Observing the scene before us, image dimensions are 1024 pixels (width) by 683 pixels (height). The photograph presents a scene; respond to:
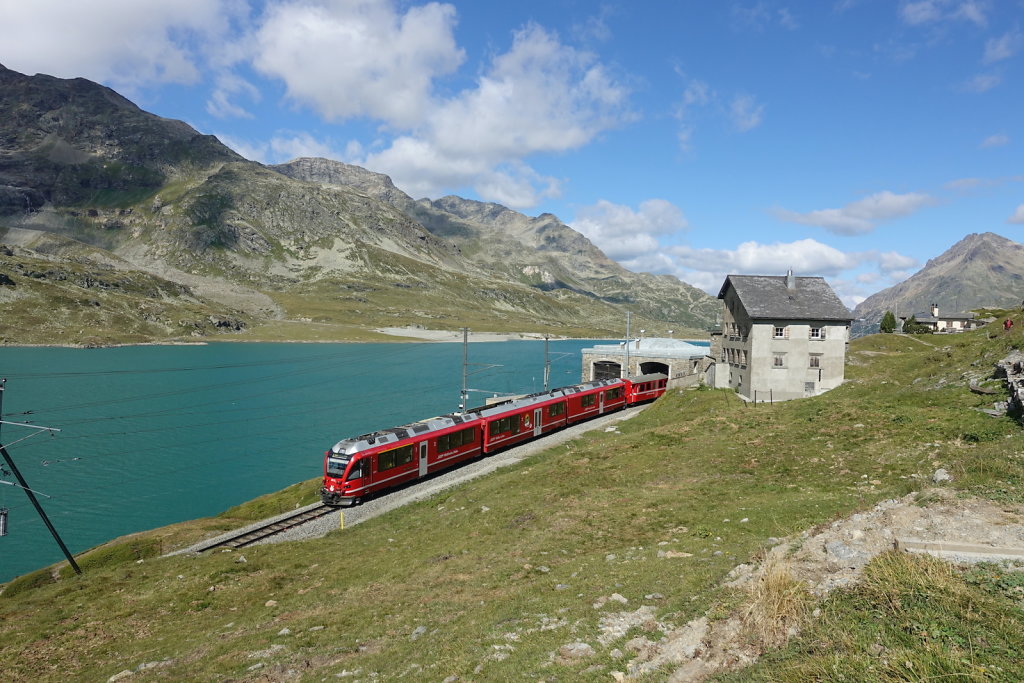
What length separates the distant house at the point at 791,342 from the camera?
5425 centimetres

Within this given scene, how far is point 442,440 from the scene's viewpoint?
140 feet

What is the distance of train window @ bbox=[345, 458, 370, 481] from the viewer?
3597 cm

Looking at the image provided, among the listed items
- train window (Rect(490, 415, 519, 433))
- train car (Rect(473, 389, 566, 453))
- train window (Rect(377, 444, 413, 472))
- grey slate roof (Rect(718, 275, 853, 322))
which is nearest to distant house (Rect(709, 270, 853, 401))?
grey slate roof (Rect(718, 275, 853, 322))

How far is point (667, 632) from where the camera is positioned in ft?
36.8

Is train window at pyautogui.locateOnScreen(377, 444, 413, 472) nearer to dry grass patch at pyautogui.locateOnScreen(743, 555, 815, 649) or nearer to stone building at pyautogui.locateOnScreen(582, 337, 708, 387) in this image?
dry grass patch at pyautogui.locateOnScreen(743, 555, 815, 649)

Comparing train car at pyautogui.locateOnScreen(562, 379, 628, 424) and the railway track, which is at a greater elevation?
train car at pyautogui.locateOnScreen(562, 379, 628, 424)

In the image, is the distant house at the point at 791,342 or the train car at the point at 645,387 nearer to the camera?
the distant house at the point at 791,342

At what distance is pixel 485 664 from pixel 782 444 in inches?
935

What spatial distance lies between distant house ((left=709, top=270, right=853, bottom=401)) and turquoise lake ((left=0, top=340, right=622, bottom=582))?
165 feet

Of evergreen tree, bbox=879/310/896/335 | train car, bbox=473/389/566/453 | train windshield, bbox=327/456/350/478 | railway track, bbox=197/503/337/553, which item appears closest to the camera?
railway track, bbox=197/503/337/553

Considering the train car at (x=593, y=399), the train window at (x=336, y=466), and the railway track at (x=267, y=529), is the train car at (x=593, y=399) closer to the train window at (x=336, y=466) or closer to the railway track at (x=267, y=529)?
the train window at (x=336, y=466)

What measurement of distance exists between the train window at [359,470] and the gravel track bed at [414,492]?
209 cm

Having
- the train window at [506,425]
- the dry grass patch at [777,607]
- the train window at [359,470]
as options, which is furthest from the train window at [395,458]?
the dry grass patch at [777,607]

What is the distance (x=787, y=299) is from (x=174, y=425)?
8795 cm
